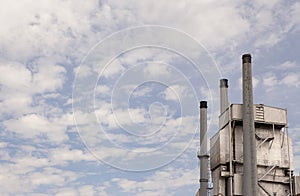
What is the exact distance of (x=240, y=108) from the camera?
111 feet

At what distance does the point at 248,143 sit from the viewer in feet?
103

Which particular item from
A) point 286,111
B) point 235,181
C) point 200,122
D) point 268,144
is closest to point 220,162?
point 235,181

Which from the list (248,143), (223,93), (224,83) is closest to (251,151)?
(248,143)

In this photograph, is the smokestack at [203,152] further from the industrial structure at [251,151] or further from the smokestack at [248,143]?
the smokestack at [248,143]

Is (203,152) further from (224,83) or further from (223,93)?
(224,83)

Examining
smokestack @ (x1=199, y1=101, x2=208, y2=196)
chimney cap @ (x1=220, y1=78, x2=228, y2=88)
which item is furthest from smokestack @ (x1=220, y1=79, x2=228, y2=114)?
smokestack @ (x1=199, y1=101, x2=208, y2=196)

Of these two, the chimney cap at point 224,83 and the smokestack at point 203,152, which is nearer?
the smokestack at point 203,152

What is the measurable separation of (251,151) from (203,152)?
35.7 ft

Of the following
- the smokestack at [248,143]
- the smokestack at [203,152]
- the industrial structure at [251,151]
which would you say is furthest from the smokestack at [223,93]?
the smokestack at [248,143]

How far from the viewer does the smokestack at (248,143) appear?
3062 cm

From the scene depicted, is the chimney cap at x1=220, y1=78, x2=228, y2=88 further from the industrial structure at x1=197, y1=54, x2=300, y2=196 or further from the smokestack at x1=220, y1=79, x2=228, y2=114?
the industrial structure at x1=197, y1=54, x2=300, y2=196

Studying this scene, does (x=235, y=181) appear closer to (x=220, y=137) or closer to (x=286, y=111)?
(x=220, y=137)

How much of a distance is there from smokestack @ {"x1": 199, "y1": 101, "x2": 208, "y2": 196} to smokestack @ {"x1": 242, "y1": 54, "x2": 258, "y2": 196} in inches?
386

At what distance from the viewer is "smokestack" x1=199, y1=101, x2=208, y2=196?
4044cm
